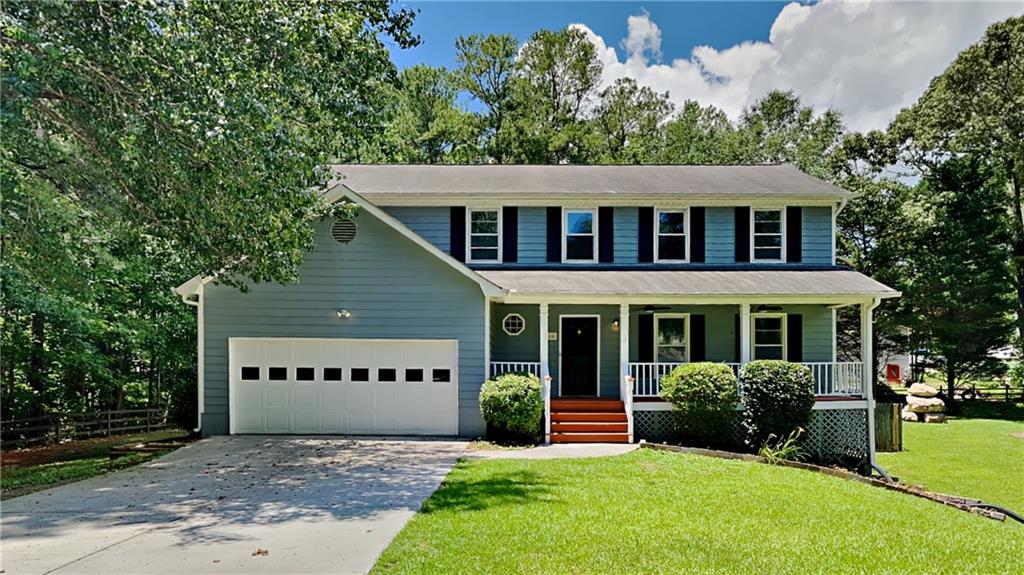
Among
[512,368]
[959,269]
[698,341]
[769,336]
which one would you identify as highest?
[959,269]

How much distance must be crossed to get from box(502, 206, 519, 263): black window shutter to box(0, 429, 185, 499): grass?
27.7ft

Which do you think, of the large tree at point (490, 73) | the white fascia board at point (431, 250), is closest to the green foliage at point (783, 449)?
the white fascia board at point (431, 250)

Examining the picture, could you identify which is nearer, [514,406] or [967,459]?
[514,406]

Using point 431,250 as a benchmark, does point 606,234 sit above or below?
above

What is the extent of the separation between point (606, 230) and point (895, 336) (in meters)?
17.5

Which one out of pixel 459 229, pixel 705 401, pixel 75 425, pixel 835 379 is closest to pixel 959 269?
pixel 835 379

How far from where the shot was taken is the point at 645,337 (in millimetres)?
14680

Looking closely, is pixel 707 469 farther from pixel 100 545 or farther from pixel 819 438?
pixel 100 545

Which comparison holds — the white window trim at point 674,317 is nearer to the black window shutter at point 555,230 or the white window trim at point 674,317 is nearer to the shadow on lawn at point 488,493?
the black window shutter at point 555,230

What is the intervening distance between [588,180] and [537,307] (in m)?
4.07

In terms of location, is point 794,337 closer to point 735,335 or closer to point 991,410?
point 735,335

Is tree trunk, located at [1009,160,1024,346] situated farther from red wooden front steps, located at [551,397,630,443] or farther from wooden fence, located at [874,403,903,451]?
red wooden front steps, located at [551,397,630,443]

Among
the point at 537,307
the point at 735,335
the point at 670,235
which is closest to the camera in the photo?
the point at 537,307

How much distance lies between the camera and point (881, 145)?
25.6 m
